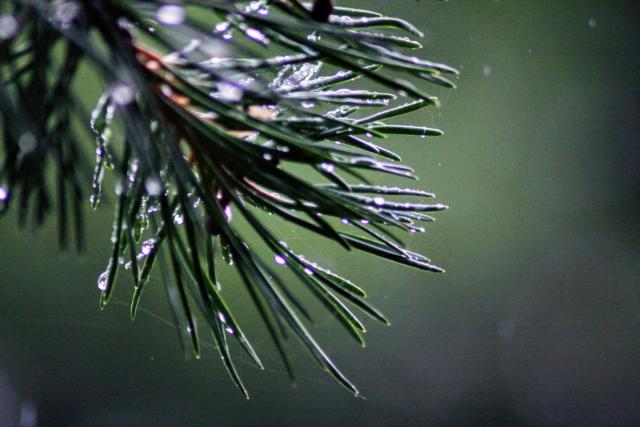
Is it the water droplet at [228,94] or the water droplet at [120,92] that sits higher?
the water droplet at [228,94]

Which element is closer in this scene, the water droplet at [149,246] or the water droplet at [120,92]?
the water droplet at [120,92]

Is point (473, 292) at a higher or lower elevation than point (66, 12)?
lower

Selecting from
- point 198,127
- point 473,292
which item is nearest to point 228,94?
point 198,127

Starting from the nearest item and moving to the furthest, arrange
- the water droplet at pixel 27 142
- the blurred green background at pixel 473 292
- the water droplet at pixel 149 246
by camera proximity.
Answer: the water droplet at pixel 27 142, the water droplet at pixel 149 246, the blurred green background at pixel 473 292

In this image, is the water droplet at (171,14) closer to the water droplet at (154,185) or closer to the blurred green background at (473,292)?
the water droplet at (154,185)

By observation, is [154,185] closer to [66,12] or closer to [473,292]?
[66,12]

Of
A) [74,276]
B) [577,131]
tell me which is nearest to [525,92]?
[577,131]

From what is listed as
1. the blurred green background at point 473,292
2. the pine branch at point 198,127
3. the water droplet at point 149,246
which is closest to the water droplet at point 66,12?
the pine branch at point 198,127

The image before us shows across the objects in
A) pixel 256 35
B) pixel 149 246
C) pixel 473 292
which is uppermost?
pixel 256 35

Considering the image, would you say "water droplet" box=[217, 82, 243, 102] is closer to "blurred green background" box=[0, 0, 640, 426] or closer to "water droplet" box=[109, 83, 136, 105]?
"water droplet" box=[109, 83, 136, 105]
